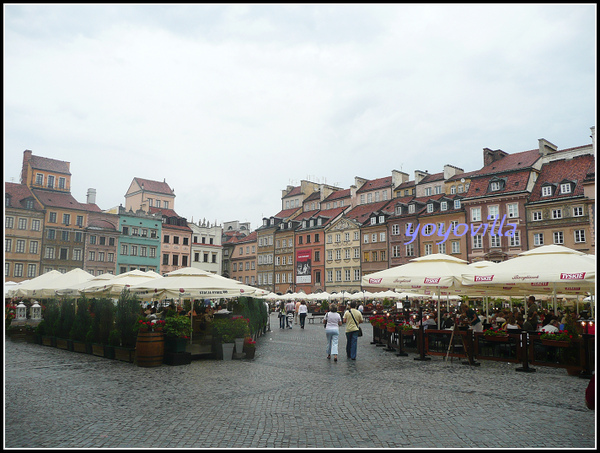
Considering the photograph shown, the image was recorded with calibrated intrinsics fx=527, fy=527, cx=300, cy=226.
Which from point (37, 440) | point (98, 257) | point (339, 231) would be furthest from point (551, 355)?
point (98, 257)

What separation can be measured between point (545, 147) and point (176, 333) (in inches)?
2056

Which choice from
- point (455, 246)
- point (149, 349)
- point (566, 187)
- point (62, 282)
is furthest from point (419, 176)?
point (149, 349)

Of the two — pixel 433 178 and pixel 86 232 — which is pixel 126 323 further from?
pixel 86 232

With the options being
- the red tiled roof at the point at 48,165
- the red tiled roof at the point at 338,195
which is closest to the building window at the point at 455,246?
the red tiled roof at the point at 338,195

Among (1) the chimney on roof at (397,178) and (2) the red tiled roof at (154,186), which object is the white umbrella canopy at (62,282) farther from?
(2) the red tiled roof at (154,186)

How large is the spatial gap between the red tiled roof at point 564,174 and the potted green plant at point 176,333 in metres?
43.7

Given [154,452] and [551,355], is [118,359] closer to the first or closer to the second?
[154,452]

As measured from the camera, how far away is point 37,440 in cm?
638

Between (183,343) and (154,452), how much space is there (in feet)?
26.8

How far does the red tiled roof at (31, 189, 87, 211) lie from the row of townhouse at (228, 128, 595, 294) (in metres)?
27.5

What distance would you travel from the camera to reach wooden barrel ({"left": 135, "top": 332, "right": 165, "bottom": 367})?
1334 centimetres

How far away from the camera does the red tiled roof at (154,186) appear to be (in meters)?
83.1

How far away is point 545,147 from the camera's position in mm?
55625

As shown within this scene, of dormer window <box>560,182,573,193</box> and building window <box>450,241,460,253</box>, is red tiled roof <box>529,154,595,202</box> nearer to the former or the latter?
dormer window <box>560,182,573,193</box>
